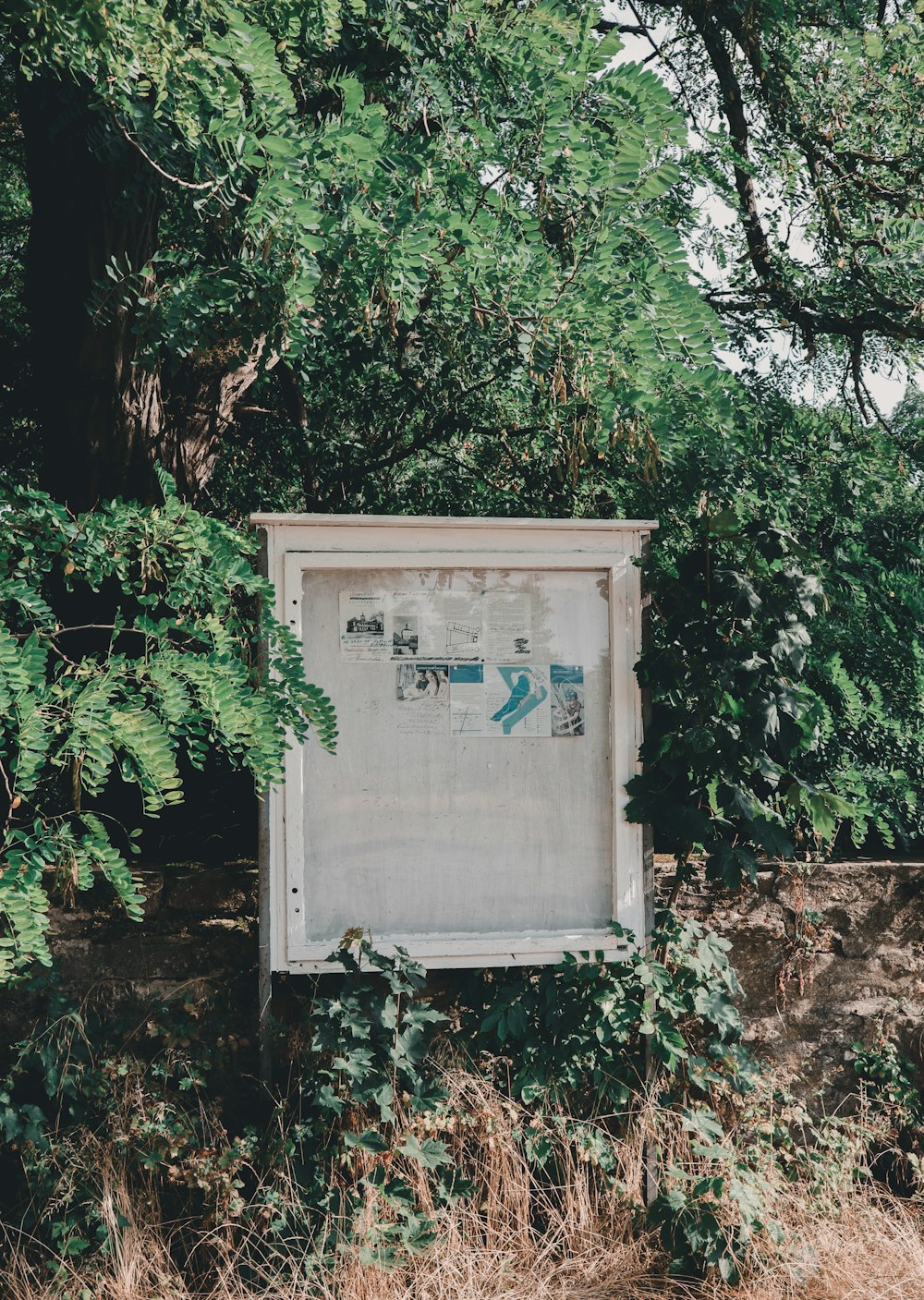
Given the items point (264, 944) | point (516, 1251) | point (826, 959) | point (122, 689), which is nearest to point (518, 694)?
point (264, 944)

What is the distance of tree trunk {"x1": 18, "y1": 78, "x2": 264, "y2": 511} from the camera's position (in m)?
3.90

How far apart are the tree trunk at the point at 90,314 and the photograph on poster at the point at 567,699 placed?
5.11 ft

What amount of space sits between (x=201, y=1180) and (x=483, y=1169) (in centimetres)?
92

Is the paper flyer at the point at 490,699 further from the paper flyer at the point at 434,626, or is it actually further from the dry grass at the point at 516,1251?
the dry grass at the point at 516,1251

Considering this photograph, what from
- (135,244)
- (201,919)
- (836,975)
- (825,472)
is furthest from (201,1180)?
(825,472)

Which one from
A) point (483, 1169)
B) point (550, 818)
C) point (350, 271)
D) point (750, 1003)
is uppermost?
point (350, 271)

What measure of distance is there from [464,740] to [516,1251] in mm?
1656

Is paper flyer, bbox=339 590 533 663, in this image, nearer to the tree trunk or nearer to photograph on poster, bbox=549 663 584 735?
photograph on poster, bbox=549 663 584 735

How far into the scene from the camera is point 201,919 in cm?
393

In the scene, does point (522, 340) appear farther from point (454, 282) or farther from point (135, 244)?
point (135, 244)

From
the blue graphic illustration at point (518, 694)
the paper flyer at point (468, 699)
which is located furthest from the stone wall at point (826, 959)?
the paper flyer at point (468, 699)

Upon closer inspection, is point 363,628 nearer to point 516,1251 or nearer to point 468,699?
point 468,699

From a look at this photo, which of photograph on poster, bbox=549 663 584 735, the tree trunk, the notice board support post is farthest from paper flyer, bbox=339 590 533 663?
the tree trunk

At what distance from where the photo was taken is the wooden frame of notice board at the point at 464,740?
371 cm
